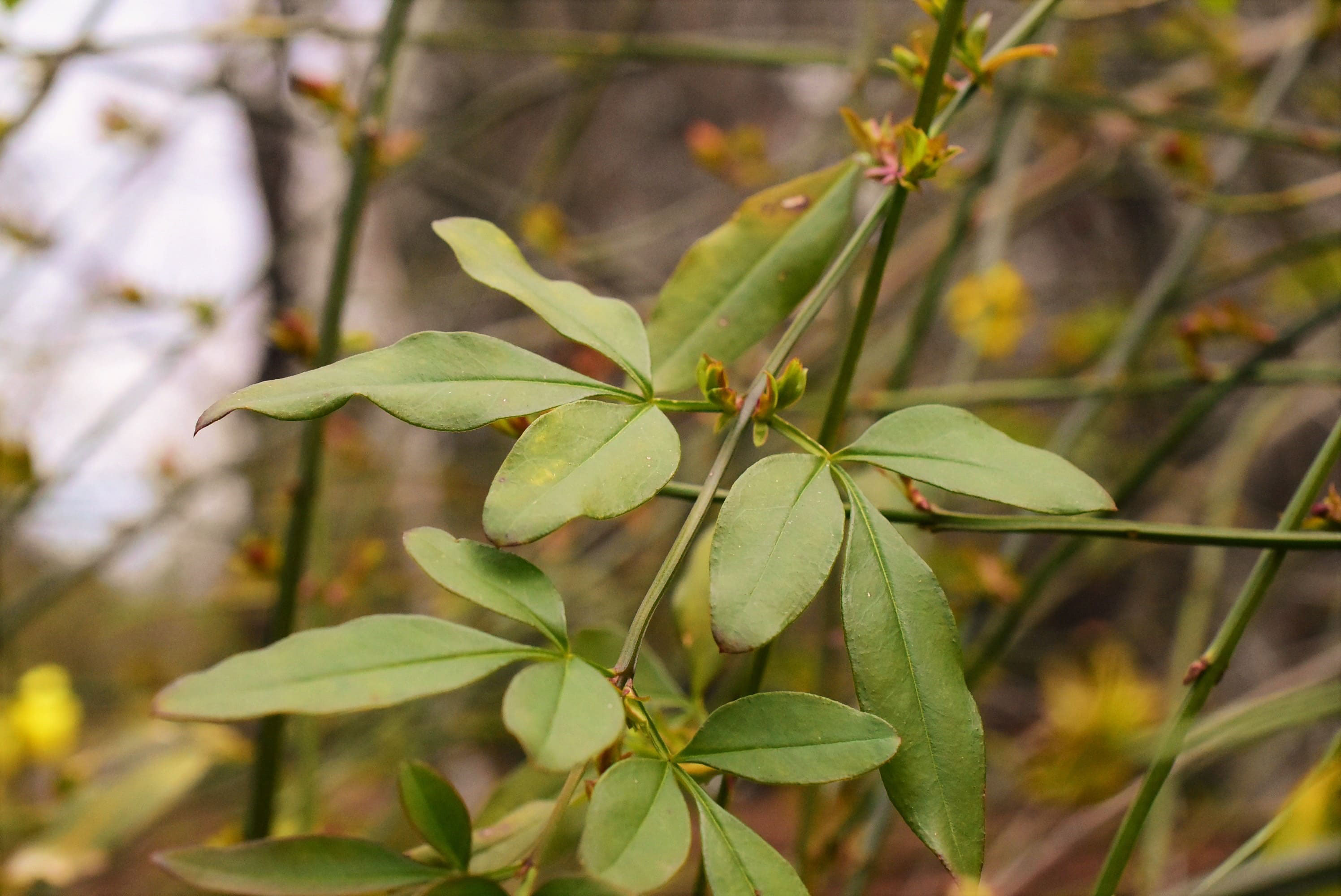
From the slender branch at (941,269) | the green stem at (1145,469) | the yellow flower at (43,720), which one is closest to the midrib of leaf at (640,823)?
the green stem at (1145,469)

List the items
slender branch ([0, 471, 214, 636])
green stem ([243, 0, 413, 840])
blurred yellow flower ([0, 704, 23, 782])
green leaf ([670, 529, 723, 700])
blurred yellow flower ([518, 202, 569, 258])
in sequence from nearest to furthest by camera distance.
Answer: green leaf ([670, 529, 723, 700]), green stem ([243, 0, 413, 840]), slender branch ([0, 471, 214, 636]), blurred yellow flower ([0, 704, 23, 782]), blurred yellow flower ([518, 202, 569, 258])

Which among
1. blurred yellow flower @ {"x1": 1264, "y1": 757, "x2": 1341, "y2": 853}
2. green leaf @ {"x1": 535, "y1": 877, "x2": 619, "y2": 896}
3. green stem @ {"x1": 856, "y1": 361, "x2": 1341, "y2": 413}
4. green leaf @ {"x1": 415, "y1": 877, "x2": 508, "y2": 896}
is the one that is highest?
green stem @ {"x1": 856, "y1": 361, "x2": 1341, "y2": 413}

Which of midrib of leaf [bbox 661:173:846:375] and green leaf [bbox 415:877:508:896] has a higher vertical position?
midrib of leaf [bbox 661:173:846:375]

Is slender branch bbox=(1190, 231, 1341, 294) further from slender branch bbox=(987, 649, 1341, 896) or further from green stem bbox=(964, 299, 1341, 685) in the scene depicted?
slender branch bbox=(987, 649, 1341, 896)

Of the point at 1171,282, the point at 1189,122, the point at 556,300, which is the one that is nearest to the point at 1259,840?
the point at 556,300

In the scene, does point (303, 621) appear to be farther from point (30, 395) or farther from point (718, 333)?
point (30, 395)

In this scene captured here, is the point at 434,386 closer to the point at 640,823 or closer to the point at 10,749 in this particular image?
the point at 640,823

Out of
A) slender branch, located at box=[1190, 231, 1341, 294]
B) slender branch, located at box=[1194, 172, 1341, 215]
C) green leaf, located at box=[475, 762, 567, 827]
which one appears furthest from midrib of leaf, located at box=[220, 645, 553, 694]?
slender branch, located at box=[1190, 231, 1341, 294]
